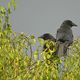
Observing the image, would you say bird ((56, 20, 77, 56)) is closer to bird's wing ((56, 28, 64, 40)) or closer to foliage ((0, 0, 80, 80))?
Answer: bird's wing ((56, 28, 64, 40))

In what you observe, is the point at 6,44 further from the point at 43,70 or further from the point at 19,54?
the point at 43,70

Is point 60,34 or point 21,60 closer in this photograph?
point 21,60

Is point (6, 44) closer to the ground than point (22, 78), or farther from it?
farther from it

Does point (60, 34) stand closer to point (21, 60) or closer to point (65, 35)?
point (65, 35)

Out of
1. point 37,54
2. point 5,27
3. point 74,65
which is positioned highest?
point 5,27

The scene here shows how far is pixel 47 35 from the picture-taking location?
9.95m

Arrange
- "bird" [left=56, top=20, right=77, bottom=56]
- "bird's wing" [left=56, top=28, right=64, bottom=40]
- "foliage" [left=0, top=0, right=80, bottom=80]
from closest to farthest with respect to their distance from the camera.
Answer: "foliage" [left=0, top=0, right=80, bottom=80], "bird" [left=56, top=20, right=77, bottom=56], "bird's wing" [left=56, top=28, right=64, bottom=40]

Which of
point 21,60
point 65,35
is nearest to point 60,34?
point 65,35

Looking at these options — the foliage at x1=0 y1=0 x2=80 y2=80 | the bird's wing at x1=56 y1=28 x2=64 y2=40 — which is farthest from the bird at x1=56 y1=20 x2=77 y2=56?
the foliage at x1=0 y1=0 x2=80 y2=80

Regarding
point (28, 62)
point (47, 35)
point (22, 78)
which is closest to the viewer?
point (22, 78)

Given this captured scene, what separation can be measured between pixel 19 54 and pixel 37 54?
38 cm

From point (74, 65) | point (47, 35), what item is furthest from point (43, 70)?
point (47, 35)

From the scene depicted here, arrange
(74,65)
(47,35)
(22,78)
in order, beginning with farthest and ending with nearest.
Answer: (47,35)
(74,65)
(22,78)

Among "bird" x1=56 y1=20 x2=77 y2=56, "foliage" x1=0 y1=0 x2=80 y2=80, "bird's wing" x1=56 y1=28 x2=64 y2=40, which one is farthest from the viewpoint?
"bird's wing" x1=56 y1=28 x2=64 y2=40
